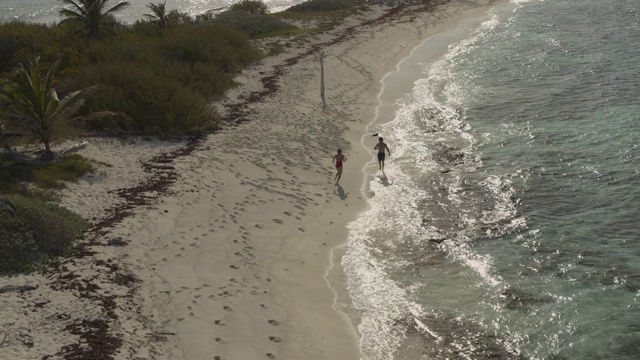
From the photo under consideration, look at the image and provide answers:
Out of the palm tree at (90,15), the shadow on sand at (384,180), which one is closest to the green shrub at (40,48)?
the palm tree at (90,15)

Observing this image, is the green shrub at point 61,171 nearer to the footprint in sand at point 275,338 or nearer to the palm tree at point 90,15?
the footprint in sand at point 275,338

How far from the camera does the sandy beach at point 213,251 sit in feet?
39.5

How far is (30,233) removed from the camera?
1395cm

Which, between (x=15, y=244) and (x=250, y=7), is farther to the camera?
(x=250, y=7)

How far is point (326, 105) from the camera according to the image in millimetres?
29375

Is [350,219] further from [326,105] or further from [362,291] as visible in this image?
[326,105]

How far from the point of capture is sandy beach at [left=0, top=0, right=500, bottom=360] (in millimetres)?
12039

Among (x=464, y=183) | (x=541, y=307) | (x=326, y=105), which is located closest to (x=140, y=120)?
(x=326, y=105)

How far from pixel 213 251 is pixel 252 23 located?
110ft

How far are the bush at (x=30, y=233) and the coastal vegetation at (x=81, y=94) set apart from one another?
2 centimetres

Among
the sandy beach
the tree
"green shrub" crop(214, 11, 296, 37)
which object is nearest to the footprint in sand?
the sandy beach

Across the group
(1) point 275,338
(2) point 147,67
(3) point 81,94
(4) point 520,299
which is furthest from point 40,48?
(4) point 520,299

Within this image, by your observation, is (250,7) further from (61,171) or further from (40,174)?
(40,174)

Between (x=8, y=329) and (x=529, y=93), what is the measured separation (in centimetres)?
2664
